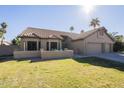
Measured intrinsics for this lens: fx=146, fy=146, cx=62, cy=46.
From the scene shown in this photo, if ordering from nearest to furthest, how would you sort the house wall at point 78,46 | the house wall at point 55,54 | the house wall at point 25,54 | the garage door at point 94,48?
the house wall at point 55,54 → the house wall at point 25,54 → the house wall at point 78,46 → the garage door at point 94,48

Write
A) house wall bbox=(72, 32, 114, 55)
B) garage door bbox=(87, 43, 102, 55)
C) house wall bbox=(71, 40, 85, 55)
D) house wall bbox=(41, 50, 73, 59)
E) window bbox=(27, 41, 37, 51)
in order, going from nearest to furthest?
house wall bbox=(41, 50, 73, 59)
window bbox=(27, 41, 37, 51)
house wall bbox=(72, 32, 114, 55)
house wall bbox=(71, 40, 85, 55)
garage door bbox=(87, 43, 102, 55)

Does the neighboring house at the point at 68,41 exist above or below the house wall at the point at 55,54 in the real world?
above

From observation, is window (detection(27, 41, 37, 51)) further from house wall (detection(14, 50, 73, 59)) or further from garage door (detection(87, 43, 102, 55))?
garage door (detection(87, 43, 102, 55))

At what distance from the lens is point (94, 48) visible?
28156 mm

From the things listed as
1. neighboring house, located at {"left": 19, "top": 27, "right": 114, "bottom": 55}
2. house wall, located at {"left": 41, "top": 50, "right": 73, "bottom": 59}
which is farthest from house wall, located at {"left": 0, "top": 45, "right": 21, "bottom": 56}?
house wall, located at {"left": 41, "top": 50, "right": 73, "bottom": 59}

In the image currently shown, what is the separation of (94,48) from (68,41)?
5.63 metres

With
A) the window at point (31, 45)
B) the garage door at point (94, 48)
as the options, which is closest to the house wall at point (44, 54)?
the window at point (31, 45)

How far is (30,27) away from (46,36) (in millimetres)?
4929

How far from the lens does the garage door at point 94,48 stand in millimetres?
27261

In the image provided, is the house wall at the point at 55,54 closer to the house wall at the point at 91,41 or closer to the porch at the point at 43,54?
the porch at the point at 43,54

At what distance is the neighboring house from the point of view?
944 inches

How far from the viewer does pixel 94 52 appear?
28.1 metres
